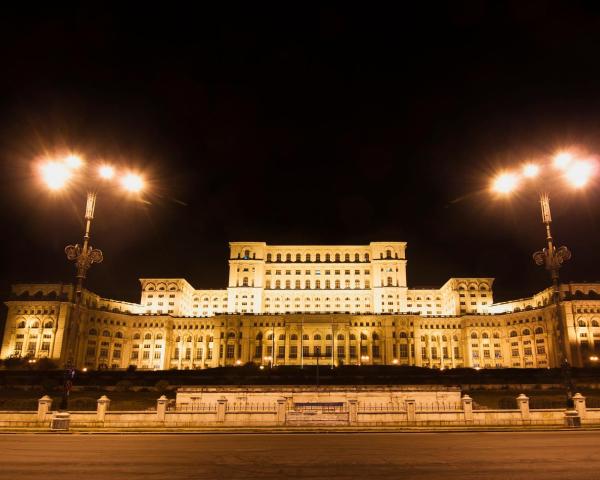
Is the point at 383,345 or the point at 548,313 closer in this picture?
the point at 548,313

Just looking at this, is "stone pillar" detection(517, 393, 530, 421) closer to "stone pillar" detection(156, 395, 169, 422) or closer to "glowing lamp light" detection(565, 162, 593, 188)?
"glowing lamp light" detection(565, 162, 593, 188)

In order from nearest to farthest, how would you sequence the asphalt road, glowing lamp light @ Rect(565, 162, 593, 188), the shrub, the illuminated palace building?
the asphalt road < glowing lamp light @ Rect(565, 162, 593, 188) < the shrub < the illuminated palace building

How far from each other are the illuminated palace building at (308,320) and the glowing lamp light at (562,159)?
7915 centimetres

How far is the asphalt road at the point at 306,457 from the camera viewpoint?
11406 mm

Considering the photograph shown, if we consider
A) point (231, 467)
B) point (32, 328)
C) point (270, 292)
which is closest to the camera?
point (231, 467)

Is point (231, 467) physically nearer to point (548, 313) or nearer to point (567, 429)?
point (567, 429)

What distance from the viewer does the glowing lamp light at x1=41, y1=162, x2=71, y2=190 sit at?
23609mm

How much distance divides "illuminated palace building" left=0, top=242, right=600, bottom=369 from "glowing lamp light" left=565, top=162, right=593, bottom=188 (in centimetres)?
7878

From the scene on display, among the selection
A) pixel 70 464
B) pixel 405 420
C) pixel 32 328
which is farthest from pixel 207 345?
pixel 70 464

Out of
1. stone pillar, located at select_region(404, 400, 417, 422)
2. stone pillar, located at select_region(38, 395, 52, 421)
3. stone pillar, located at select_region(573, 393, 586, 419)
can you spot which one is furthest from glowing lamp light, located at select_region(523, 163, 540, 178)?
stone pillar, located at select_region(38, 395, 52, 421)

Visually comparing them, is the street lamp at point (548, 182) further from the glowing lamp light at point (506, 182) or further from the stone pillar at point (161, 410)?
the stone pillar at point (161, 410)

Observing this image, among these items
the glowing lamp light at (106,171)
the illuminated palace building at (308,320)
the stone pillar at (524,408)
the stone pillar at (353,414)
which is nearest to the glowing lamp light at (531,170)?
the stone pillar at (524,408)

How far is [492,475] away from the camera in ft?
36.4

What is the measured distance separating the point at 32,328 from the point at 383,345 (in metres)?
77.5
